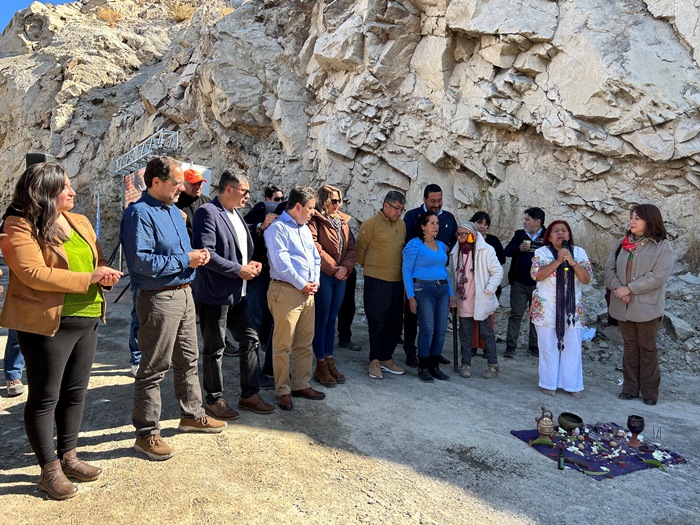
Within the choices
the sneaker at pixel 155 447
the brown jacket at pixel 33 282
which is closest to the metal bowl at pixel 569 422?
the sneaker at pixel 155 447

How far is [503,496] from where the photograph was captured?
9.79 ft

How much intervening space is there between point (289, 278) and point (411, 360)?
2406mm

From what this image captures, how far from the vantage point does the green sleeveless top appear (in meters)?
2.76

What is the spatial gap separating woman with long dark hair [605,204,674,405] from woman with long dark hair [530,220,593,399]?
0.41 m

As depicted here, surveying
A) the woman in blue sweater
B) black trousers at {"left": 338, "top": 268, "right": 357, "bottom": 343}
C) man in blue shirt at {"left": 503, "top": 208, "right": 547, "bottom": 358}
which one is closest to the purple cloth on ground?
the woman in blue sweater

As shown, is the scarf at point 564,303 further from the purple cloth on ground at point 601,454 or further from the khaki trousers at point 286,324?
the khaki trousers at point 286,324

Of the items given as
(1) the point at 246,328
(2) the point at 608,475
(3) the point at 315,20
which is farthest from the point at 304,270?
(3) the point at 315,20

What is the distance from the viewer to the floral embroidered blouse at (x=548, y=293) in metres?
5.07

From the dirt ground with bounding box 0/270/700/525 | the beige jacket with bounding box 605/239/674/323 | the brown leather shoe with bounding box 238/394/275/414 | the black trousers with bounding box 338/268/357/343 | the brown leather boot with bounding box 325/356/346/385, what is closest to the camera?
the dirt ground with bounding box 0/270/700/525

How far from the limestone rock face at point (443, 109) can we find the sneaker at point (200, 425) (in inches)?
255

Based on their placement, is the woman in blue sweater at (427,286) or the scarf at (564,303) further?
the woman in blue sweater at (427,286)

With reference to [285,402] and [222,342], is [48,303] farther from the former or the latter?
[285,402]

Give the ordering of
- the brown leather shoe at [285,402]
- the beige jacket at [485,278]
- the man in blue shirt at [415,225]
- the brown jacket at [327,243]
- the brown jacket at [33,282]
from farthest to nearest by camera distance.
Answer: the man in blue shirt at [415,225] < the beige jacket at [485,278] < the brown jacket at [327,243] < the brown leather shoe at [285,402] < the brown jacket at [33,282]

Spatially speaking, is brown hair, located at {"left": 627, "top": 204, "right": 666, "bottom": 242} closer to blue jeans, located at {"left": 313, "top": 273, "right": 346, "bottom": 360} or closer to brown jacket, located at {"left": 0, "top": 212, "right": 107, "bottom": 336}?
blue jeans, located at {"left": 313, "top": 273, "right": 346, "bottom": 360}
